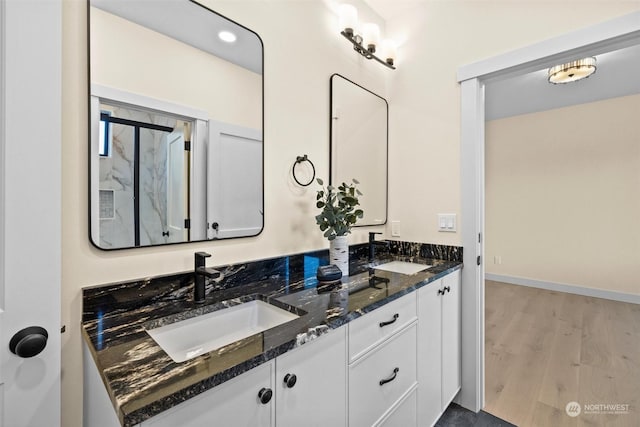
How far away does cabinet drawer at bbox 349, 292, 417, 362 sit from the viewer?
1.06 metres

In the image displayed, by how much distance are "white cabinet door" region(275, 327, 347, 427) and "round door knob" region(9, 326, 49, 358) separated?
0.62 m

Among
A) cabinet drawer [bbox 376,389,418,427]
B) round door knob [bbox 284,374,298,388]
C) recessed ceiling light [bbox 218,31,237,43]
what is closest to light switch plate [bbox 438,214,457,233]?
cabinet drawer [bbox 376,389,418,427]

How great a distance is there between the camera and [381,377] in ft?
3.90

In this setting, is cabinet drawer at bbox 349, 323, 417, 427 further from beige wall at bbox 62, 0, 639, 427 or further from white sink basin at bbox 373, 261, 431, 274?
beige wall at bbox 62, 0, 639, 427

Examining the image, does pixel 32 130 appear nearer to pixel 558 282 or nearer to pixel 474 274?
pixel 474 274

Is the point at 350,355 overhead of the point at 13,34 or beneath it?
beneath

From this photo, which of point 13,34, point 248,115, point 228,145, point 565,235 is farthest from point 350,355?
point 565,235

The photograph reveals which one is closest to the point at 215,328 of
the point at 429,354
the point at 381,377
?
the point at 381,377

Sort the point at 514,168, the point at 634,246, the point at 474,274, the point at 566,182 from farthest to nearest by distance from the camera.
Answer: the point at 514,168 → the point at 566,182 → the point at 634,246 → the point at 474,274

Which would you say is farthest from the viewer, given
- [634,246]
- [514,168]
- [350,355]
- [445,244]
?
[514,168]

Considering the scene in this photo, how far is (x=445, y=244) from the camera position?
76.3 inches

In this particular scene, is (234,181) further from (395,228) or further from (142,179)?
(395,228)

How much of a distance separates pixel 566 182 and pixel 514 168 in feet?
2.23

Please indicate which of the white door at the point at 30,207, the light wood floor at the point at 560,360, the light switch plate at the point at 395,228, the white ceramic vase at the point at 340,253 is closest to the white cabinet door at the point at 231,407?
the white door at the point at 30,207
